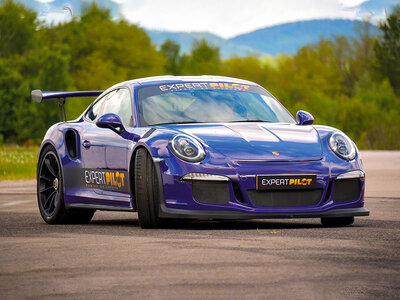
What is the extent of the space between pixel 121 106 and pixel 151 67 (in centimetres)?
7833

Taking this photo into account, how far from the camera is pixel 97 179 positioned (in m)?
9.68

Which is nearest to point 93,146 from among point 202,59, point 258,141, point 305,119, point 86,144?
point 86,144

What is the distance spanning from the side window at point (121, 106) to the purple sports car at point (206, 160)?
0.02 metres

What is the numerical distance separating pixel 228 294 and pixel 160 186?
3298 mm

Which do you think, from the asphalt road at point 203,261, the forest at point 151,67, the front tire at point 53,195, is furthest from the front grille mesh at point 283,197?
the forest at point 151,67

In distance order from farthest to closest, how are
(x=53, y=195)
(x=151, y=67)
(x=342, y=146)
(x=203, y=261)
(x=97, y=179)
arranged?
(x=151, y=67)
(x=53, y=195)
(x=97, y=179)
(x=342, y=146)
(x=203, y=261)

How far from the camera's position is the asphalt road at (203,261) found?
5.18 meters

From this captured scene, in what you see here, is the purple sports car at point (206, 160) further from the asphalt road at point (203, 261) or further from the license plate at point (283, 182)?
the asphalt road at point (203, 261)

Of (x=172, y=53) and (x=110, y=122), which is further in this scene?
(x=172, y=53)

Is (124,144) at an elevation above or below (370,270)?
above

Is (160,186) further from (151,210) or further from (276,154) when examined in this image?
(276,154)

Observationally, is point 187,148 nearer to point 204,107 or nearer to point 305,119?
point 204,107

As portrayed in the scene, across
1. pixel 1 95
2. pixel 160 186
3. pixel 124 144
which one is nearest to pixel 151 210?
pixel 160 186

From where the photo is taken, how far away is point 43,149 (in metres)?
10.9
